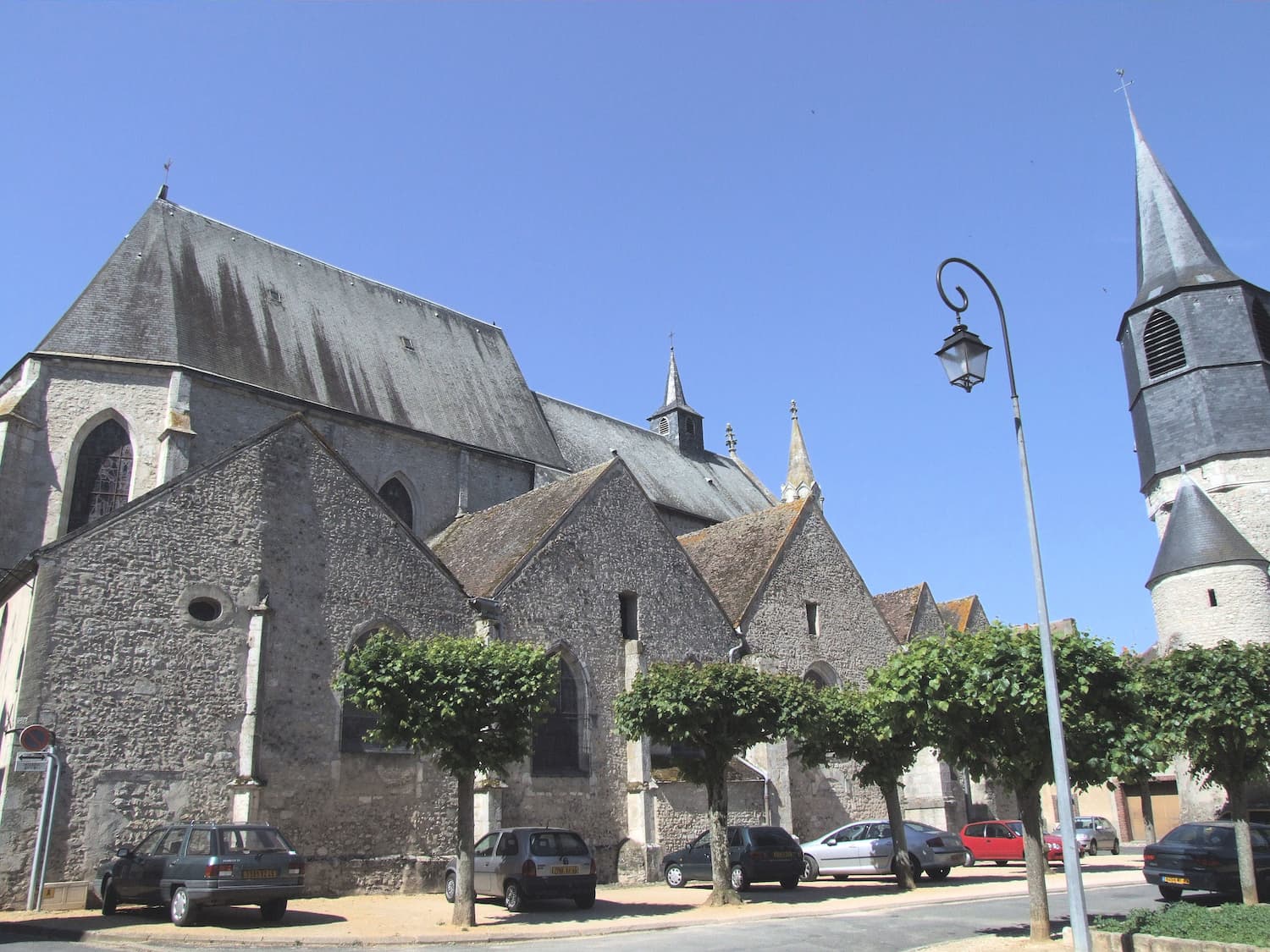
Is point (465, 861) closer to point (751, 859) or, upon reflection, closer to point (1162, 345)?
point (751, 859)

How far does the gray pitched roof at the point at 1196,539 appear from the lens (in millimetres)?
34844

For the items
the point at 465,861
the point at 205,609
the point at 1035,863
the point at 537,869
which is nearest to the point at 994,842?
the point at 1035,863

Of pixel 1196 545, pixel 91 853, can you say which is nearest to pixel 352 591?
pixel 91 853

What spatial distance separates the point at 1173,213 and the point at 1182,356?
7469mm

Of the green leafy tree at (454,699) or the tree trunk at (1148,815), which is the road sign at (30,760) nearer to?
the green leafy tree at (454,699)

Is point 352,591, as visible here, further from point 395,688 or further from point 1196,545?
point 1196,545

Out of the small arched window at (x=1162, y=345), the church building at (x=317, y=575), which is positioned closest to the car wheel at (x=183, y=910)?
the church building at (x=317, y=575)

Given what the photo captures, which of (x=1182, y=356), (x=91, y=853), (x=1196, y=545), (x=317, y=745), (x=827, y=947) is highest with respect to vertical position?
(x=1182, y=356)

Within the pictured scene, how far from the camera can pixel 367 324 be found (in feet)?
93.7

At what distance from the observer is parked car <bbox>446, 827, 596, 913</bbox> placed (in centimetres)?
1402

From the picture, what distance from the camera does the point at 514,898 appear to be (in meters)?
14.2

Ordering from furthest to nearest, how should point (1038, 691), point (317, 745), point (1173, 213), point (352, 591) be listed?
point (1173, 213) < point (352, 591) < point (317, 745) < point (1038, 691)

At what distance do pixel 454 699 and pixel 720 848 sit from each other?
16.5 feet

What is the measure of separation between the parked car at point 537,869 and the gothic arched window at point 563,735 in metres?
3.52
